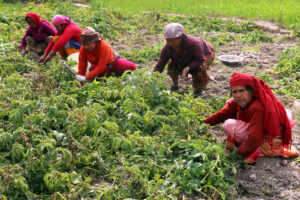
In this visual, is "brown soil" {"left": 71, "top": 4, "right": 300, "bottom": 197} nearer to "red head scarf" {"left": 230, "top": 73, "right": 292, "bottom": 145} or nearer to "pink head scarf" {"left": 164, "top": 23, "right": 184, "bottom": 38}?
"red head scarf" {"left": 230, "top": 73, "right": 292, "bottom": 145}

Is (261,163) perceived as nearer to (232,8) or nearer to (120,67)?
(120,67)

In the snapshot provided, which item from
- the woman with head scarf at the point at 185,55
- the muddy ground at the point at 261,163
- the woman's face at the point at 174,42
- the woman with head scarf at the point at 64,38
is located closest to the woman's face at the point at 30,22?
the woman with head scarf at the point at 64,38

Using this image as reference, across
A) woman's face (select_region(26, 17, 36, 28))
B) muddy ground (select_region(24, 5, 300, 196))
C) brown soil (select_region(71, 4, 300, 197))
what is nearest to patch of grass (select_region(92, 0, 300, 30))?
brown soil (select_region(71, 4, 300, 197))

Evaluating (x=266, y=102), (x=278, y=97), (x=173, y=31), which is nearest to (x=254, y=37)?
(x=278, y=97)

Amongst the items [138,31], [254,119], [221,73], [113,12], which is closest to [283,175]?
[254,119]

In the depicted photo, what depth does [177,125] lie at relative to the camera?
11.6 ft

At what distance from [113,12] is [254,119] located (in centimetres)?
779

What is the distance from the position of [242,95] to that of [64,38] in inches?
137

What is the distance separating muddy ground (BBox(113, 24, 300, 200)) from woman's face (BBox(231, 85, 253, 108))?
0.66 metres

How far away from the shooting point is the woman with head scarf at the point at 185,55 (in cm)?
426

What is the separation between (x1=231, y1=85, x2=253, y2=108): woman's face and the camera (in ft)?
9.88

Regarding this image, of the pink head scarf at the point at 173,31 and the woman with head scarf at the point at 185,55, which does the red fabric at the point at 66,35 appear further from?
the pink head scarf at the point at 173,31

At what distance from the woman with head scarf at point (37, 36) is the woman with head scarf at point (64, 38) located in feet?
1.94

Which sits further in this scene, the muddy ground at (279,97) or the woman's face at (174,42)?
the woman's face at (174,42)
